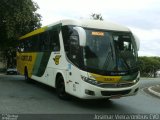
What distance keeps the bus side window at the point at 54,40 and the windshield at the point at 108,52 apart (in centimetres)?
234

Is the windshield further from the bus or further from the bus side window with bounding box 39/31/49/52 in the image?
the bus side window with bounding box 39/31/49/52

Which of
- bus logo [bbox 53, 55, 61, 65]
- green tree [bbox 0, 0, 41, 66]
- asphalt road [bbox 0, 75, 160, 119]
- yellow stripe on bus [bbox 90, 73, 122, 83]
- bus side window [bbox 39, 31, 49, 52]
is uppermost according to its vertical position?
green tree [bbox 0, 0, 41, 66]

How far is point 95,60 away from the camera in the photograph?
12.9m

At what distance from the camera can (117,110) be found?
13.0 metres

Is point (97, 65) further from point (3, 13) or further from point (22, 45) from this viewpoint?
point (3, 13)

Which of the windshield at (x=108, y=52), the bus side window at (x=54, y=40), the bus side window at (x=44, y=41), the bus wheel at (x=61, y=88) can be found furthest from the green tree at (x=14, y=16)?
the windshield at (x=108, y=52)

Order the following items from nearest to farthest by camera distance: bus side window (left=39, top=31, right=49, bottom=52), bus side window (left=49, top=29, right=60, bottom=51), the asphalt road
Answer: the asphalt road, bus side window (left=49, top=29, right=60, bottom=51), bus side window (left=39, top=31, right=49, bottom=52)

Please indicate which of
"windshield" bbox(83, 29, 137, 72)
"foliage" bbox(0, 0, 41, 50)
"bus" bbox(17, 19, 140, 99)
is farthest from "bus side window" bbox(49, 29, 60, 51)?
"foliage" bbox(0, 0, 41, 50)

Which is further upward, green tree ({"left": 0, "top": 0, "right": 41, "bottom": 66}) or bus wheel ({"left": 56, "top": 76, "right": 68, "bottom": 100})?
green tree ({"left": 0, "top": 0, "right": 41, "bottom": 66})

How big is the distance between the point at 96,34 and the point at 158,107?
373 centimetres

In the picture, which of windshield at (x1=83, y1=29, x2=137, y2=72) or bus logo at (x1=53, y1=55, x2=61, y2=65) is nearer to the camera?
windshield at (x1=83, y1=29, x2=137, y2=72)

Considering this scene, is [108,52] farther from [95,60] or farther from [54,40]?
[54,40]

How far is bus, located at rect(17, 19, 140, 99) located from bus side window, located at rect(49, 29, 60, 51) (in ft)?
0.14

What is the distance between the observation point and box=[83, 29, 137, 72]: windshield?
42.3 feet
